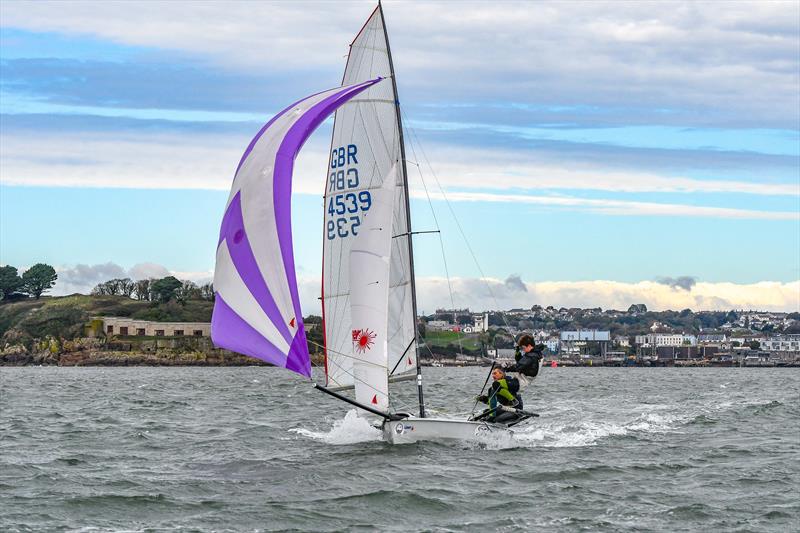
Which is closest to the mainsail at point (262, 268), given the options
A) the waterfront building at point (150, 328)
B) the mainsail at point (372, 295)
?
the mainsail at point (372, 295)

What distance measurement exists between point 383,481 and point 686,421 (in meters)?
18.0

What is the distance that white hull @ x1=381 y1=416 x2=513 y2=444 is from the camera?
80.1 feet

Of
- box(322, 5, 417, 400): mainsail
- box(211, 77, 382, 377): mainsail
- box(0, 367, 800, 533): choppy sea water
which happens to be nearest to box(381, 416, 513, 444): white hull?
box(0, 367, 800, 533): choppy sea water

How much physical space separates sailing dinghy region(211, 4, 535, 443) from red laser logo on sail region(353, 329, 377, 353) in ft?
0.07

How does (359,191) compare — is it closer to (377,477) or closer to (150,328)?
(377,477)

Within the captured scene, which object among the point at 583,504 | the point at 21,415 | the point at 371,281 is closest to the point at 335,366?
the point at 371,281

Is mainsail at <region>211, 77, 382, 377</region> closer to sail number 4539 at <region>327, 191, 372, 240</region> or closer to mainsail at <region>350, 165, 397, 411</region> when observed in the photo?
mainsail at <region>350, 165, 397, 411</region>

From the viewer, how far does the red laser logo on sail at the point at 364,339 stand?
2456 centimetres

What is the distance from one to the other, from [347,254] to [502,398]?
453cm

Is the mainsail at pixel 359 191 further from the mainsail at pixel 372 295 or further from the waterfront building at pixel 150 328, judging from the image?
the waterfront building at pixel 150 328

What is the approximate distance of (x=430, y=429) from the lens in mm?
24484

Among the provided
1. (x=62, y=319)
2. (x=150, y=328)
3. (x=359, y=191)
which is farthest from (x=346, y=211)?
(x=62, y=319)

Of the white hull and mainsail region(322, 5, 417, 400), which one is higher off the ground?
mainsail region(322, 5, 417, 400)

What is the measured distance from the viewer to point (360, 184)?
24.9 metres
